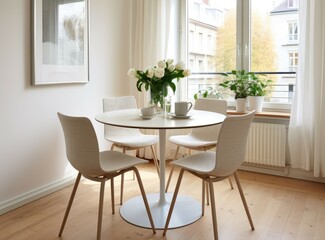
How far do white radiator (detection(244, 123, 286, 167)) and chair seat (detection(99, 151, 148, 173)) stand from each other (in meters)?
1.59

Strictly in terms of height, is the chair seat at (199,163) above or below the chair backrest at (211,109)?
below

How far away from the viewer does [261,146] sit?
3355 mm

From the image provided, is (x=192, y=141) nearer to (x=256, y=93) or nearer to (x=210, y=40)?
(x=256, y=93)

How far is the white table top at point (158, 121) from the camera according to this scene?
2027 mm

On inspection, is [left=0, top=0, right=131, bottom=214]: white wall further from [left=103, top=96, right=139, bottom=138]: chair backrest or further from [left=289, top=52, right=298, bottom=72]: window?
[left=289, top=52, right=298, bottom=72]: window

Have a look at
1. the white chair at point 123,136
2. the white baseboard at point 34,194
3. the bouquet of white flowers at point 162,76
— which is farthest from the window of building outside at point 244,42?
the white baseboard at point 34,194

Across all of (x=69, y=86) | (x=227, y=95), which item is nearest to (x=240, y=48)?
(x=227, y=95)

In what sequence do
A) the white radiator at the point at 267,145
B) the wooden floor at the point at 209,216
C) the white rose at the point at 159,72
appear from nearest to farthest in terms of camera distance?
the wooden floor at the point at 209,216 < the white rose at the point at 159,72 < the white radiator at the point at 267,145

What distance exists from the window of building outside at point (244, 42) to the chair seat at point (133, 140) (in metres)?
1.11

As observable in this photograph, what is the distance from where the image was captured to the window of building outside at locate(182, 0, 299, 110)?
11.1ft

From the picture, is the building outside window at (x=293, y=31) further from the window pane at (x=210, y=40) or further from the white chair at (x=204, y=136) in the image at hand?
the white chair at (x=204, y=136)

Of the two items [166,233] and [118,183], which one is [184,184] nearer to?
[118,183]

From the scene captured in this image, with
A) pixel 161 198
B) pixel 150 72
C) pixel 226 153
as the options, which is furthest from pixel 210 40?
pixel 226 153

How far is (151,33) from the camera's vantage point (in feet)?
12.2
